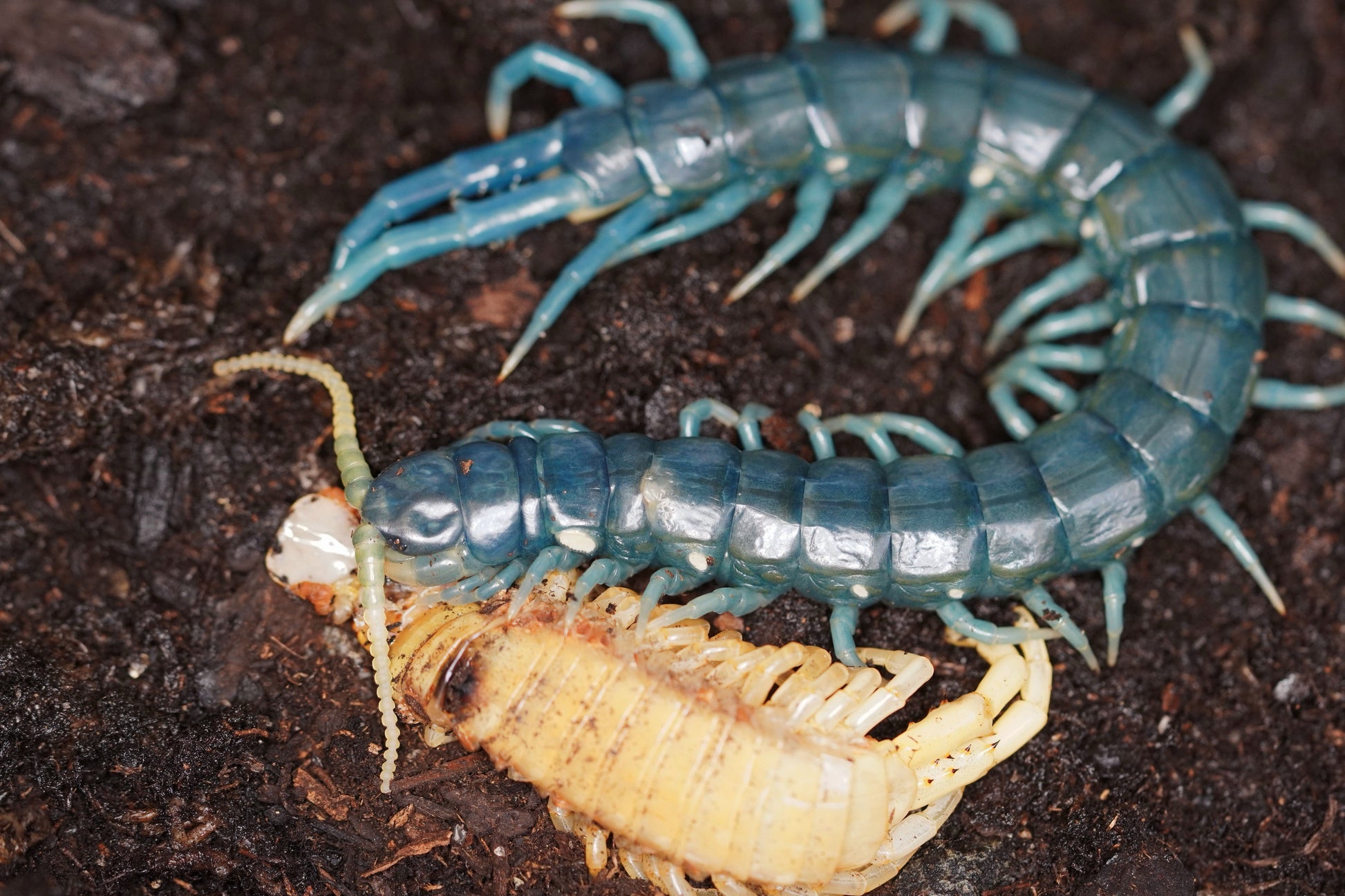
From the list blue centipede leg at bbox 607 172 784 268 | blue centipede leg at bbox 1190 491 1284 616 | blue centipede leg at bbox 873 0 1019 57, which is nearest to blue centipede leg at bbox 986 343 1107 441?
blue centipede leg at bbox 1190 491 1284 616

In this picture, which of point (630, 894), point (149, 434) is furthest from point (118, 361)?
point (630, 894)

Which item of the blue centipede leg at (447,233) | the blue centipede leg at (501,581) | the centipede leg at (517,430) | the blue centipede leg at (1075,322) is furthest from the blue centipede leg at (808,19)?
the blue centipede leg at (501,581)

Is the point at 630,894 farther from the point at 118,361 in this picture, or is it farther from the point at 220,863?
the point at 118,361

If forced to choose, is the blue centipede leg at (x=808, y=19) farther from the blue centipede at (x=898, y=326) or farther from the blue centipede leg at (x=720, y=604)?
the blue centipede leg at (x=720, y=604)

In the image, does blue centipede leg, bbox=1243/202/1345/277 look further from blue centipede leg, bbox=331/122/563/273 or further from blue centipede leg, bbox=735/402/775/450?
blue centipede leg, bbox=331/122/563/273

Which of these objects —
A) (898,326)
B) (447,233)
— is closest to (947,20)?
(898,326)

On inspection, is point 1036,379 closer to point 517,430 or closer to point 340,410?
point 517,430
